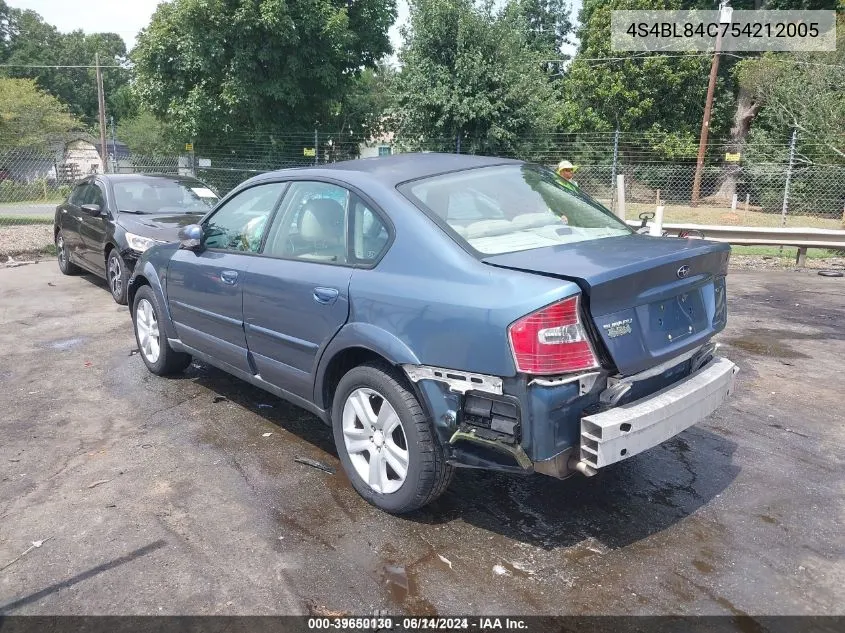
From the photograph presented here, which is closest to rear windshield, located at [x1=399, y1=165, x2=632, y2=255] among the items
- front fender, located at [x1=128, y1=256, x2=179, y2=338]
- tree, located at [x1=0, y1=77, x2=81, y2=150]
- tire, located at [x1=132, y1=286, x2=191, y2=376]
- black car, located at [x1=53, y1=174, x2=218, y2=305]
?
front fender, located at [x1=128, y1=256, x2=179, y2=338]

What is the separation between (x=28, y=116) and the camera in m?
32.8

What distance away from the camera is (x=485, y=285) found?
284 centimetres

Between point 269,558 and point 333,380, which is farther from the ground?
point 333,380

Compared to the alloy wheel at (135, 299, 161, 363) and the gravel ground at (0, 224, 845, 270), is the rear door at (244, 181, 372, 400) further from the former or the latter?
the gravel ground at (0, 224, 845, 270)

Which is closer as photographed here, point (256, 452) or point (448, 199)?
point (448, 199)

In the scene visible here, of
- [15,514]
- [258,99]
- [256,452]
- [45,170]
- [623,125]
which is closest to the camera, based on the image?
[15,514]

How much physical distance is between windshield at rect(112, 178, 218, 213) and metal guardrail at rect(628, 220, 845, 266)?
6633mm

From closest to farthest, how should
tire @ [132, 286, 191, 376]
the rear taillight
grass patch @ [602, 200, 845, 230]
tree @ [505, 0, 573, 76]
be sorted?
the rear taillight, tire @ [132, 286, 191, 376], grass patch @ [602, 200, 845, 230], tree @ [505, 0, 573, 76]

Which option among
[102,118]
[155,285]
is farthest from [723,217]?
[102,118]

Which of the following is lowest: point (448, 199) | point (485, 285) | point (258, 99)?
point (485, 285)

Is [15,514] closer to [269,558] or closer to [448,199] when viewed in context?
[269,558]

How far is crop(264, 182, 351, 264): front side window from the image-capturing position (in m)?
3.64

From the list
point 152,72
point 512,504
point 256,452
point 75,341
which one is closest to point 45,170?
point 152,72

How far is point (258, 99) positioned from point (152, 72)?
3.41 metres
